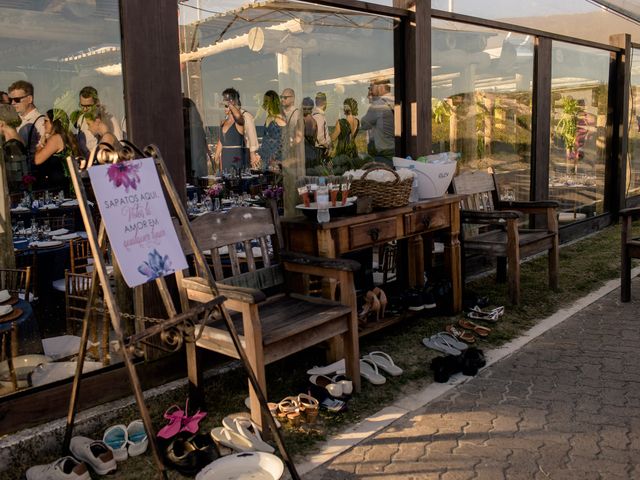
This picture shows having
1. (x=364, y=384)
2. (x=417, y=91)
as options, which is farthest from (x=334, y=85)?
(x=364, y=384)

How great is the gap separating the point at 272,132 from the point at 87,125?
1.70 m

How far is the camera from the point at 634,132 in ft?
36.2

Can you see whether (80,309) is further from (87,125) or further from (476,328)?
(476,328)

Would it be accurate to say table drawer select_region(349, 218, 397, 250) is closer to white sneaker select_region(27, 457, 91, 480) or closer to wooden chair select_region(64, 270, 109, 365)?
wooden chair select_region(64, 270, 109, 365)

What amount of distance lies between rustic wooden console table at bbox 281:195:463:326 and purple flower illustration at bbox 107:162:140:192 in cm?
157

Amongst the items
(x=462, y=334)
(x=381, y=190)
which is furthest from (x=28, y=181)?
(x=462, y=334)

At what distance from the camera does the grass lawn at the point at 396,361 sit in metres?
3.50

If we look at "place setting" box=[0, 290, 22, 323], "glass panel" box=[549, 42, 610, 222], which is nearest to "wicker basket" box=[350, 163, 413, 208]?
"place setting" box=[0, 290, 22, 323]

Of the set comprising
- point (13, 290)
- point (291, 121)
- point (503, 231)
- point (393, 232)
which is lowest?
point (503, 231)

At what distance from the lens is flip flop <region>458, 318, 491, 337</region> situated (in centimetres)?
502

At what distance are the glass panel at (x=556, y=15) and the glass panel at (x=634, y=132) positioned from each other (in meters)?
0.53

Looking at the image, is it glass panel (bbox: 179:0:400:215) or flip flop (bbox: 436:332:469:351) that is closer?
glass panel (bbox: 179:0:400:215)

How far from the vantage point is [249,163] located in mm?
5012

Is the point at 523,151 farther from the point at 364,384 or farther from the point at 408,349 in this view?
the point at 364,384
